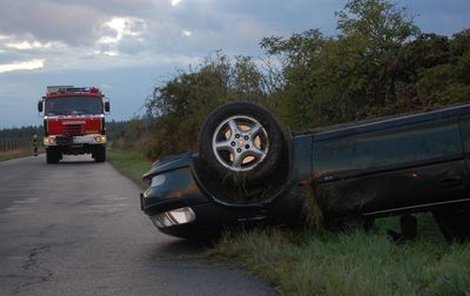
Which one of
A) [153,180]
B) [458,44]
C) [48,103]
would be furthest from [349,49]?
[48,103]

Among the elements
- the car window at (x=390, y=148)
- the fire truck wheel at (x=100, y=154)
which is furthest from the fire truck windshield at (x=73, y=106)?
the car window at (x=390, y=148)

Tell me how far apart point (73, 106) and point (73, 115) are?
446 mm

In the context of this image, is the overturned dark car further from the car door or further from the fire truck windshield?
the fire truck windshield

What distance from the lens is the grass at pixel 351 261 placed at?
5855 millimetres

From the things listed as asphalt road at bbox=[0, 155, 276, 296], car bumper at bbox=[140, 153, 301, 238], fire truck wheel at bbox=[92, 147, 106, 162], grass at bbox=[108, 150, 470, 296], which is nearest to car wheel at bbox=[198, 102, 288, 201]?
car bumper at bbox=[140, 153, 301, 238]

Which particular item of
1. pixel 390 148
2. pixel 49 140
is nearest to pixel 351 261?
pixel 390 148

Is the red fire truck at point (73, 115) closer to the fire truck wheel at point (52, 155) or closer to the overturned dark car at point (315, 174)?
the fire truck wheel at point (52, 155)

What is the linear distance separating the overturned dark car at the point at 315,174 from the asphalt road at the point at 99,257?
67cm

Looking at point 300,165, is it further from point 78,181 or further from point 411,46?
point 78,181

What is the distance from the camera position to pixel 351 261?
689cm

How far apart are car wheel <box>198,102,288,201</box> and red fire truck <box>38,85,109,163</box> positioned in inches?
1068

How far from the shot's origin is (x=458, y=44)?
12.6m

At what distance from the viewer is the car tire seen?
8.02 metres

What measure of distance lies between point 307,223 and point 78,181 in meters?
14.9
